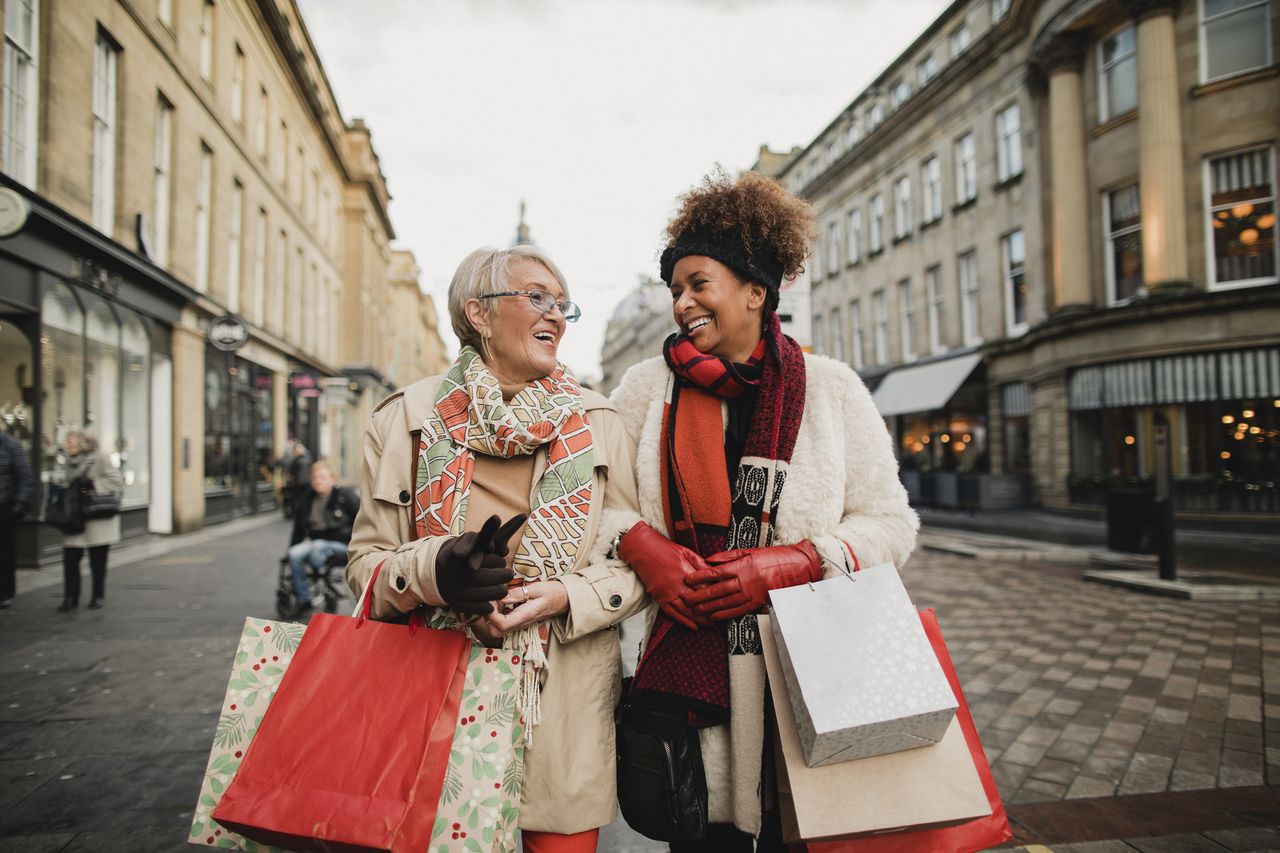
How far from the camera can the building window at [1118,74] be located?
49.6ft

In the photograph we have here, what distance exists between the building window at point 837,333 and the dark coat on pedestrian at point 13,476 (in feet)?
83.1

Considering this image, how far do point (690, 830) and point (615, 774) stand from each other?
0.73ft

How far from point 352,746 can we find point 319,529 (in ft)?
19.0

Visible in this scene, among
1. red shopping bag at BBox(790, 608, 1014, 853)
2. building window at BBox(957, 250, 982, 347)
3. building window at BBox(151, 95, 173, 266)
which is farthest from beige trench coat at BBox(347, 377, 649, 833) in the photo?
building window at BBox(957, 250, 982, 347)

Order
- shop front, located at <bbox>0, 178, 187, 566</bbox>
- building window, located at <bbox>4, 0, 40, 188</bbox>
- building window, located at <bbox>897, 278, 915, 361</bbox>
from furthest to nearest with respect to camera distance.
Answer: building window, located at <bbox>897, 278, 915, 361</bbox> < shop front, located at <bbox>0, 178, 187, 566</bbox> < building window, located at <bbox>4, 0, 40, 188</bbox>

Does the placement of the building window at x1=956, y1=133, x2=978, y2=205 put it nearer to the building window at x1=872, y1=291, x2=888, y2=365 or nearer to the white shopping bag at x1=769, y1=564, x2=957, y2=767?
the building window at x1=872, y1=291, x2=888, y2=365

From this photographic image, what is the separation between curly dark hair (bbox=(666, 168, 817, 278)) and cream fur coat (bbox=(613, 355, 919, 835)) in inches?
13.4

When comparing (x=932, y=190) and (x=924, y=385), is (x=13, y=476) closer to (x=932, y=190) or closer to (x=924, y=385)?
(x=924, y=385)

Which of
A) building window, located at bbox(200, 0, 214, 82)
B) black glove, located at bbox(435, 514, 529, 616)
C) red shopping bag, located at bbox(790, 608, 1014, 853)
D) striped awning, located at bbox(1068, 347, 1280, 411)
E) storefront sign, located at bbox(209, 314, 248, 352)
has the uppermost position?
building window, located at bbox(200, 0, 214, 82)

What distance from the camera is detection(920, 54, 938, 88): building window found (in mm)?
22609

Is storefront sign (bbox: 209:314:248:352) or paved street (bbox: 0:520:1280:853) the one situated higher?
storefront sign (bbox: 209:314:248:352)

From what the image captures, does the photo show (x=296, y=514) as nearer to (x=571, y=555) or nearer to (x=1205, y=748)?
(x=571, y=555)

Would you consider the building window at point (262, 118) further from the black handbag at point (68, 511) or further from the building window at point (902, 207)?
the building window at point (902, 207)

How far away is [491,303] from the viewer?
74.7 inches
